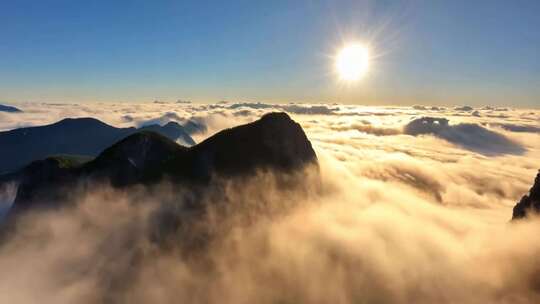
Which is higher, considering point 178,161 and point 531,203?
point 178,161

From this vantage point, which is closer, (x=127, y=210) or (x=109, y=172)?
(x=127, y=210)

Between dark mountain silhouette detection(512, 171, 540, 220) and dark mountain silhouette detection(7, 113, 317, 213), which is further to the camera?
dark mountain silhouette detection(7, 113, 317, 213)

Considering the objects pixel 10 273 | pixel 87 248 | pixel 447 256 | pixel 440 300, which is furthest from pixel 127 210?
pixel 447 256

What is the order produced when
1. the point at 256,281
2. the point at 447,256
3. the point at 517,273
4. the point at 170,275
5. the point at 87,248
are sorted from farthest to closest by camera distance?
the point at 447,256 → the point at 87,248 → the point at 256,281 → the point at 170,275 → the point at 517,273

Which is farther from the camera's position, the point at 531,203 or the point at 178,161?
the point at 178,161

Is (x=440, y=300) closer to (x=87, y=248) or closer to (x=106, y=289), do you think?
(x=106, y=289)
